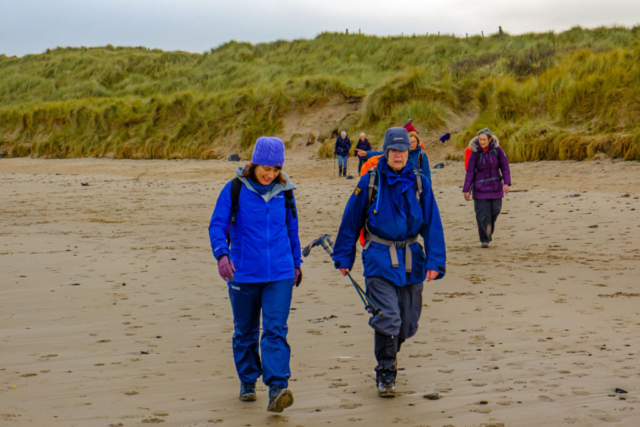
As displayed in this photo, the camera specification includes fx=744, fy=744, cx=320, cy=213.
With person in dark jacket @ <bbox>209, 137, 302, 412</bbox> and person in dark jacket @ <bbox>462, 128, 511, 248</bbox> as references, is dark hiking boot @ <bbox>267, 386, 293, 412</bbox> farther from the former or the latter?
person in dark jacket @ <bbox>462, 128, 511, 248</bbox>

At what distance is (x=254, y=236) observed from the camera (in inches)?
176

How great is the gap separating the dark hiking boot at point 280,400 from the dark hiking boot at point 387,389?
652 millimetres

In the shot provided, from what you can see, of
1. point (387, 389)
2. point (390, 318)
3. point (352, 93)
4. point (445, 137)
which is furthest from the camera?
point (352, 93)

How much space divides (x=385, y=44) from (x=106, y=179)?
2567 cm

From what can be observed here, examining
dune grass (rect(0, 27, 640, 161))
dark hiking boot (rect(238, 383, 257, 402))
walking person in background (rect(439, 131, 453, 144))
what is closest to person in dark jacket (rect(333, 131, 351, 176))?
walking person in background (rect(439, 131, 453, 144))

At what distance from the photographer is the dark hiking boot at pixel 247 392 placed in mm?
4535

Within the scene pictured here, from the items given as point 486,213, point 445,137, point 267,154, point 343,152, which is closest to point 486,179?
point 486,213

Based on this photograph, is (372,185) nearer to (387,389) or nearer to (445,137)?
(387,389)

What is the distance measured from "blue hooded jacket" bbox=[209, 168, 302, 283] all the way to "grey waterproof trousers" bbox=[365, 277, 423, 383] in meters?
0.59

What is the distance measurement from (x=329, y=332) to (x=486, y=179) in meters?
5.23

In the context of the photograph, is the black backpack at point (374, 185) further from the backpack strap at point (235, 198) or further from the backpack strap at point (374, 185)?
the backpack strap at point (235, 198)

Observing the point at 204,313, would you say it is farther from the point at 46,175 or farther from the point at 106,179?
the point at 46,175

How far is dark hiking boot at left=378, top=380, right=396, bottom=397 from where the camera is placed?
4.58 m

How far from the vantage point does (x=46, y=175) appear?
87.5 feet
